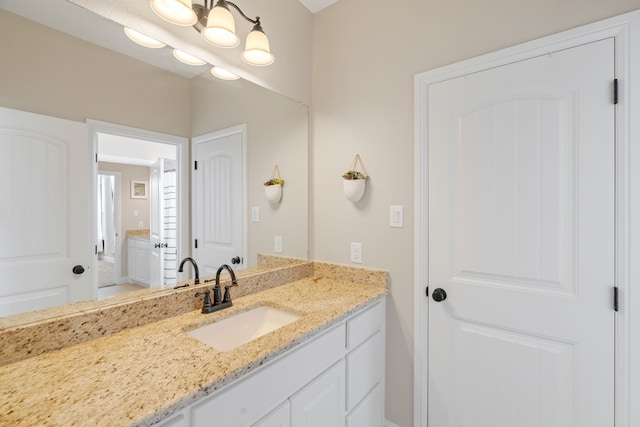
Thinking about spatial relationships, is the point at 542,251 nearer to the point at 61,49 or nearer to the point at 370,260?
the point at 370,260

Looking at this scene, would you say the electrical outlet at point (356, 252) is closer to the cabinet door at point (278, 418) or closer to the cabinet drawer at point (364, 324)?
the cabinet drawer at point (364, 324)

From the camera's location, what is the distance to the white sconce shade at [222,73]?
1515 millimetres

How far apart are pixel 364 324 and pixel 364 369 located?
24cm

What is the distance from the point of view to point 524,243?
1347mm

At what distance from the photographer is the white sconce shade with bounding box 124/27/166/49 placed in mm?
1198

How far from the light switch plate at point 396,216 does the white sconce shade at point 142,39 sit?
1.40m

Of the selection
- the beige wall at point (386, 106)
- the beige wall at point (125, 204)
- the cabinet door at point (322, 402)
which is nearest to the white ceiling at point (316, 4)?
the beige wall at point (386, 106)

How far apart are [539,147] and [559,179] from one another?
162 mm

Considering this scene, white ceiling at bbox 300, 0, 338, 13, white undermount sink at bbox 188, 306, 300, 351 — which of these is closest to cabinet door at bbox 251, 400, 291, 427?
white undermount sink at bbox 188, 306, 300, 351

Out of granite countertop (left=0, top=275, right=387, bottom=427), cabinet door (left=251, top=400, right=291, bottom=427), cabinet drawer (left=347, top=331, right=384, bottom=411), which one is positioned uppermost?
granite countertop (left=0, top=275, right=387, bottom=427)

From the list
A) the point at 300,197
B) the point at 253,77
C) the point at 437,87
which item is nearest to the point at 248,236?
the point at 300,197

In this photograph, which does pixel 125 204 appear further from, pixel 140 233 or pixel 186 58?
pixel 186 58

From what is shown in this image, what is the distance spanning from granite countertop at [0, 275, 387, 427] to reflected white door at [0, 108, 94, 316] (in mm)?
224

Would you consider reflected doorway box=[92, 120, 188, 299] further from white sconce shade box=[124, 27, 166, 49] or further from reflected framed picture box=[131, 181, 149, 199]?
white sconce shade box=[124, 27, 166, 49]
